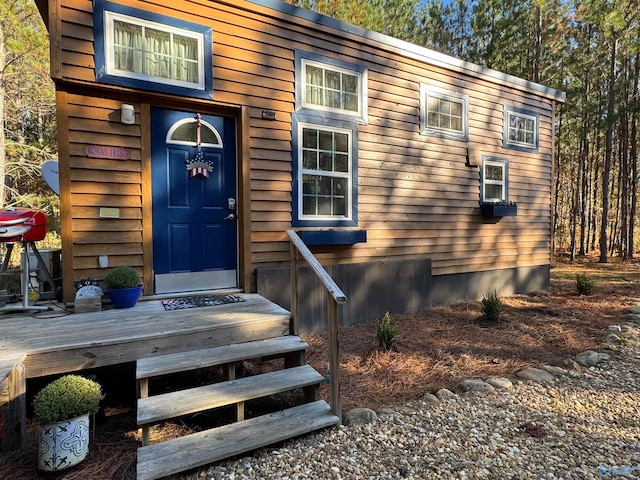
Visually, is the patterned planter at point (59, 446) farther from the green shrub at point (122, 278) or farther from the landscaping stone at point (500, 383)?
the landscaping stone at point (500, 383)

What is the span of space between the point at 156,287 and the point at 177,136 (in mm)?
1553

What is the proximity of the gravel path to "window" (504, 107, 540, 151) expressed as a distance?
4840 millimetres

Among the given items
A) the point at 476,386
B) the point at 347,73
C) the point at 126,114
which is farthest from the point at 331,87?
the point at 476,386

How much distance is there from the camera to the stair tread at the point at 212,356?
2.28 m

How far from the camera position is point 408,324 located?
4.84 m

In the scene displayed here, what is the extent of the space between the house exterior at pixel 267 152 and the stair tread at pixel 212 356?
54.9 inches

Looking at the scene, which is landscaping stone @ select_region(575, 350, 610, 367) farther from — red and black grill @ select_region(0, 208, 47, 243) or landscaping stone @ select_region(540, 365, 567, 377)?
red and black grill @ select_region(0, 208, 47, 243)

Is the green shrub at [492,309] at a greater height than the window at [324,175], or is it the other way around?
the window at [324,175]

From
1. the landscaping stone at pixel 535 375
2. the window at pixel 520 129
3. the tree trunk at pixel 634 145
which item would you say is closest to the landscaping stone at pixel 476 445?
the landscaping stone at pixel 535 375

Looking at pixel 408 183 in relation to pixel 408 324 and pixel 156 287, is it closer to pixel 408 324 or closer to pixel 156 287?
pixel 408 324

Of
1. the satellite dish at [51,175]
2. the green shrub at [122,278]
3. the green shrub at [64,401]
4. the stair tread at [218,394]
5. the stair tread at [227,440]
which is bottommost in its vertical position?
the stair tread at [227,440]

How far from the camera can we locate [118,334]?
97.3 inches

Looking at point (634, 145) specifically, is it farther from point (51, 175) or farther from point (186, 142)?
point (51, 175)

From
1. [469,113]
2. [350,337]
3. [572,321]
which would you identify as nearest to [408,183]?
[469,113]
